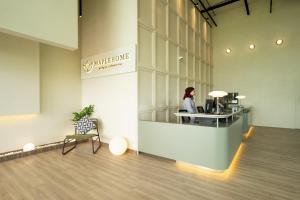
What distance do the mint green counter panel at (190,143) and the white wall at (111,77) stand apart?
50 centimetres

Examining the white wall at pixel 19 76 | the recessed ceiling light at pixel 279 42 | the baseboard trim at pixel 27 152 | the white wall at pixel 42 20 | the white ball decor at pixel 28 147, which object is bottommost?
the baseboard trim at pixel 27 152

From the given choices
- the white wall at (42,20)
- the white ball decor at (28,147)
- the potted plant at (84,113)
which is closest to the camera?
the white wall at (42,20)

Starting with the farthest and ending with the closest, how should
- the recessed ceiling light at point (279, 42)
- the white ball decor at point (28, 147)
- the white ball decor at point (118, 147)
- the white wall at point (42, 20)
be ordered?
the recessed ceiling light at point (279, 42)
the white ball decor at point (28, 147)
the white ball decor at point (118, 147)
the white wall at point (42, 20)

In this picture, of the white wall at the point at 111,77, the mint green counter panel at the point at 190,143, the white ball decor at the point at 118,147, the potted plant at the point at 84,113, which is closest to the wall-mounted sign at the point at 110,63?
the white wall at the point at 111,77

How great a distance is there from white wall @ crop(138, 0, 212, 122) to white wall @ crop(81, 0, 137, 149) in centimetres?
24

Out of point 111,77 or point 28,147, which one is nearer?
point 28,147

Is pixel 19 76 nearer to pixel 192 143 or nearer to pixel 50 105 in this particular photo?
pixel 50 105

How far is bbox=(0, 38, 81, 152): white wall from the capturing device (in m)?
4.13

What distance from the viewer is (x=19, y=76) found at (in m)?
4.09

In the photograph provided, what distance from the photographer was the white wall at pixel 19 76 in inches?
152

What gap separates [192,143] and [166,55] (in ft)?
9.80

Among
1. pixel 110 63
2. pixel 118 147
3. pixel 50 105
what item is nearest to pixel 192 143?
pixel 118 147

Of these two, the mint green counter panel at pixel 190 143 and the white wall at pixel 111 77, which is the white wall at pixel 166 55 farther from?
the mint green counter panel at pixel 190 143

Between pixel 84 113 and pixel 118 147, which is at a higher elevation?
pixel 84 113
